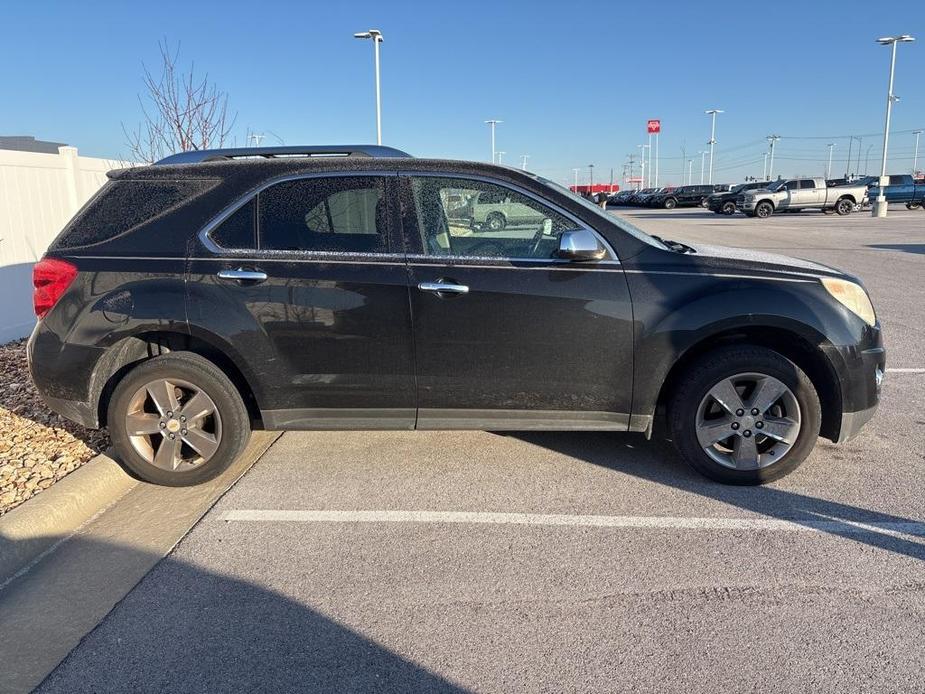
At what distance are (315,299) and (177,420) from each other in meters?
1.11

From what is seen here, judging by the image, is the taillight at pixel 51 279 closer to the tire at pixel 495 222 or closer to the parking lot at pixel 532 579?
the parking lot at pixel 532 579

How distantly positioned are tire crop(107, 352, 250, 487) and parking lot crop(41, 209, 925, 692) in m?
0.29

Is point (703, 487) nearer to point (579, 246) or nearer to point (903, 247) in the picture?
point (579, 246)

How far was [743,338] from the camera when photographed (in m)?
4.13

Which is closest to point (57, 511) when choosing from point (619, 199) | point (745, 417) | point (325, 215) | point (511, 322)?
point (325, 215)

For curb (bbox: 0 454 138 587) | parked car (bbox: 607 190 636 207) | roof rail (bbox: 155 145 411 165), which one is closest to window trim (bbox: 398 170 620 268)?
roof rail (bbox: 155 145 411 165)

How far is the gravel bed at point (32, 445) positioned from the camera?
13.3 feet

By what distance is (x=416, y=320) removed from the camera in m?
3.89

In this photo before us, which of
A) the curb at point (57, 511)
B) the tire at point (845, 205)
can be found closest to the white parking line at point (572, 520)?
the curb at point (57, 511)

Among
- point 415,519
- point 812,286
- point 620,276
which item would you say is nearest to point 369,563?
point 415,519

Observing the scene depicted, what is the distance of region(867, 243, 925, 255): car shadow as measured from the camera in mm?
17109

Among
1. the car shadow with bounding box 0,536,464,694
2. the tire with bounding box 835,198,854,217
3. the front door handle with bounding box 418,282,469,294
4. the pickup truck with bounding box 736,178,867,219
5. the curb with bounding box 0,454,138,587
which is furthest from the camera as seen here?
the tire with bounding box 835,198,854,217

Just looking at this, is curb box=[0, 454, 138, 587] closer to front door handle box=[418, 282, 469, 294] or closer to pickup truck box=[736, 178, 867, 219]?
front door handle box=[418, 282, 469, 294]

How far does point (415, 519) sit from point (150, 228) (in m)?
2.25
